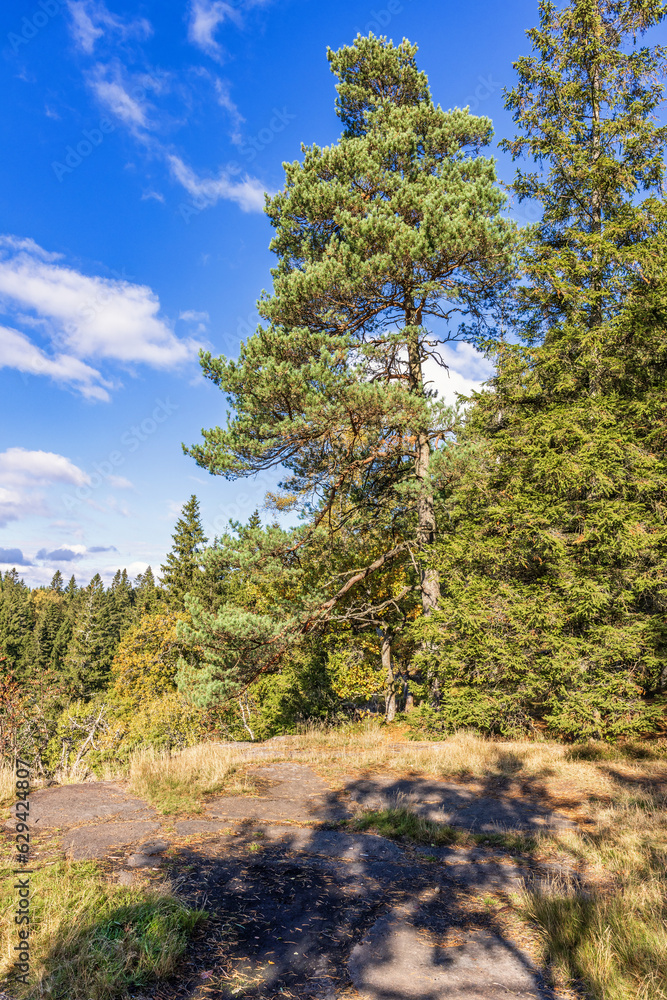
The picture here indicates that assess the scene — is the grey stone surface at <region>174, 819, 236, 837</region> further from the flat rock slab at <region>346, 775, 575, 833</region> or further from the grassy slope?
the flat rock slab at <region>346, 775, 575, 833</region>

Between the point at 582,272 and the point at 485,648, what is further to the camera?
the point at 582,272

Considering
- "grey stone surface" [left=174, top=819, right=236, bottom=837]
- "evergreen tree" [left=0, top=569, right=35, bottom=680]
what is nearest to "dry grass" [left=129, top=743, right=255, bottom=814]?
"grey stone surface" [left=174, top=819, right=236, bottom=837]

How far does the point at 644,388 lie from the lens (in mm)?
10977

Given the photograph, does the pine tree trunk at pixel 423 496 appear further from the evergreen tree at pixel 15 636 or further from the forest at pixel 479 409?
the evergreen tree at pixel 15 636

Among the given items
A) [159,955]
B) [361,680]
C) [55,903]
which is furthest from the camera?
[361,680]

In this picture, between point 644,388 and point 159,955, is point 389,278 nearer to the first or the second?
point 644,388

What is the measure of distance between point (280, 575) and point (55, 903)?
8934 millimetres

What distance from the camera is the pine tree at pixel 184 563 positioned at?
32750 mm

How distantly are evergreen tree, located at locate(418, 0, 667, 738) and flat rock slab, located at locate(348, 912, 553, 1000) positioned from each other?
6.76 m

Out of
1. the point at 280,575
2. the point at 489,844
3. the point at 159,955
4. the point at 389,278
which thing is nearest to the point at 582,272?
the point at 389,278

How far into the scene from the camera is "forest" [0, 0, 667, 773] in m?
9.93

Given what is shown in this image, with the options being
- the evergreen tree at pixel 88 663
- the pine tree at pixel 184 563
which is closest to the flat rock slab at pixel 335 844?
the pine tree at pixel 184 563

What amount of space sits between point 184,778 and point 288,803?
1600 mm

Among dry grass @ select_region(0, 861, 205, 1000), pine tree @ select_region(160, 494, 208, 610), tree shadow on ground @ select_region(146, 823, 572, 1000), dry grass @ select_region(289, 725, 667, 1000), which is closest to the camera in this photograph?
dry grass @ select_region(0, 861, 205, 1000)
